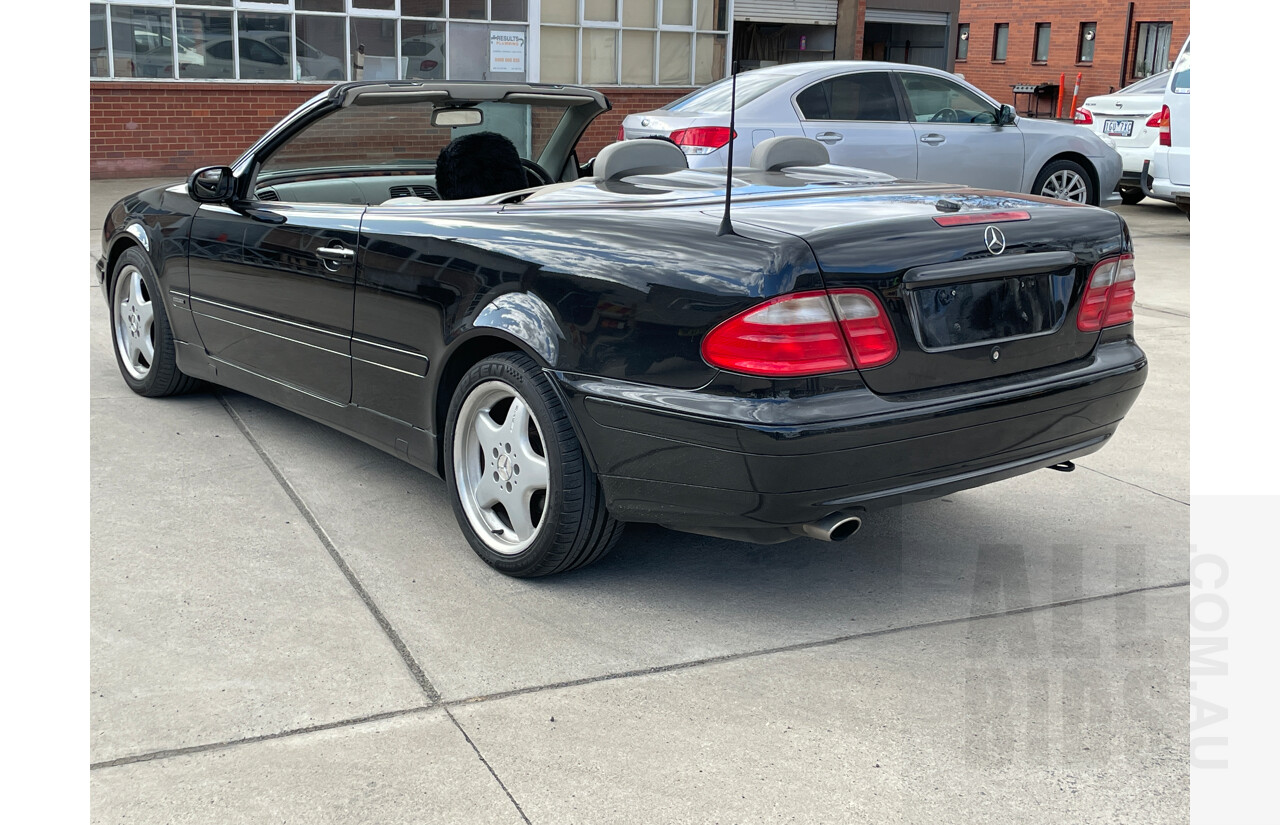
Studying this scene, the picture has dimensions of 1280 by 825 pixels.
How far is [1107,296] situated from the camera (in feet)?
12.1

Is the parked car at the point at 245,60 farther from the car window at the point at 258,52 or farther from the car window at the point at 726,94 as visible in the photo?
the car window at the point at 726,94

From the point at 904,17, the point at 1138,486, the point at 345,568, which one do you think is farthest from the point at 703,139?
the point at 904,17

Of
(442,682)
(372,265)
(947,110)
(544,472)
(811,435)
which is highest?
(947,110)

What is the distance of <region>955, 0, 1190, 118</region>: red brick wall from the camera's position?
3925cm

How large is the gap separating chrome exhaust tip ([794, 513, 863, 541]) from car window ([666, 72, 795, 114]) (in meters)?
6.72

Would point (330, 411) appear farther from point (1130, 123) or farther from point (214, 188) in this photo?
point (1130, 123)

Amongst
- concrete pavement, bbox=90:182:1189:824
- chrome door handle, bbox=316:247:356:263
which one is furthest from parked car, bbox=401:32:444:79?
chrome door handle, bbox=316:247:356:263

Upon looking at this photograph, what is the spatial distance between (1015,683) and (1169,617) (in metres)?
0.70

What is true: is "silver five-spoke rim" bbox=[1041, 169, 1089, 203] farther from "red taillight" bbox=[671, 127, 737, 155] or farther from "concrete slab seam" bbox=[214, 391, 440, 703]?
"concrete slab seam" bbox=[214, 391, 440, 703]

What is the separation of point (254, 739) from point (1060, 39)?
4434 centimetres

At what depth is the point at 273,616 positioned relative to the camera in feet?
11.2

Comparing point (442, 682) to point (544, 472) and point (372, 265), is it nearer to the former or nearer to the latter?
point (544, 472)
